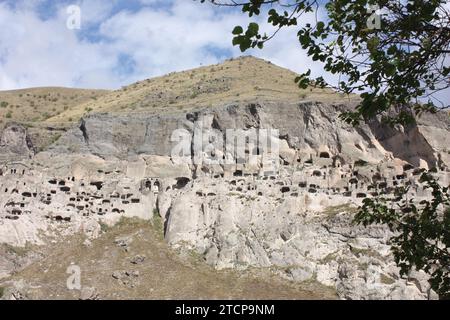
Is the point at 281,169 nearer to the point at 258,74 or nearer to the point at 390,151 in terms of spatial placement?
the point at 390,151

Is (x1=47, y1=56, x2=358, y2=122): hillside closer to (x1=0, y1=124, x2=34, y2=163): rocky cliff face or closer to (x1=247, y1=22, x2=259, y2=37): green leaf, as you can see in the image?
(x1=0, y1=124, x2=34, y2=163): rocky cliff face

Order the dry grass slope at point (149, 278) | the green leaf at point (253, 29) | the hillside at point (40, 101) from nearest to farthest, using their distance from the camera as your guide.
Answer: the green leaf at point (253, 29)
the dry grass slope at point (149, 278)
the hillside at point (40, 101)

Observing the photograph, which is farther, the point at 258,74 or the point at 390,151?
the point at 258,74

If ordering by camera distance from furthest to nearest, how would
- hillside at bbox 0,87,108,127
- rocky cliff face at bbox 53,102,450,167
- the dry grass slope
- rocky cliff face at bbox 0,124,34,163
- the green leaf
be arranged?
hillside at bbox 0,87,108,127 < rocky cliff face at bbox 0,124,34,163 < rocky cliff face at bbox 53,102,450,167 < the dry grass slope < the green leaf

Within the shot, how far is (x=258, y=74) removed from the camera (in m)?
75.1

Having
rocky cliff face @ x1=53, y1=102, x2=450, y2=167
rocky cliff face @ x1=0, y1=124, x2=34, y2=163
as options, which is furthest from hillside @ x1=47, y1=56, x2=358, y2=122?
rocky cliff face @ x1=0, y1=124, x2=34, y2=163

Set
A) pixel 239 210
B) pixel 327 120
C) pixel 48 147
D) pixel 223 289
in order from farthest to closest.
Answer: pixel 48 147, pixel 327 120, pixel 239 210, pixel 223 289

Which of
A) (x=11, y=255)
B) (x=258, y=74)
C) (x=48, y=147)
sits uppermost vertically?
(x=258, y=74)

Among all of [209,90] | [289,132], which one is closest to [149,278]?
[289,132]

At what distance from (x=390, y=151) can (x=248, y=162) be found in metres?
12.7

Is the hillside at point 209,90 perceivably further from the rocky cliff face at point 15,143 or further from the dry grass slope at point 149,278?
the dry grass slope at point 149,278

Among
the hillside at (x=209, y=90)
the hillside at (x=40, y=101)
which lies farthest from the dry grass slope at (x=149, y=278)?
the hillside at (x=40, y=101)

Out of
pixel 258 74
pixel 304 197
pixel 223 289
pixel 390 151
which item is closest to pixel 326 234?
pixel 304 197

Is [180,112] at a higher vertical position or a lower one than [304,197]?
higher
